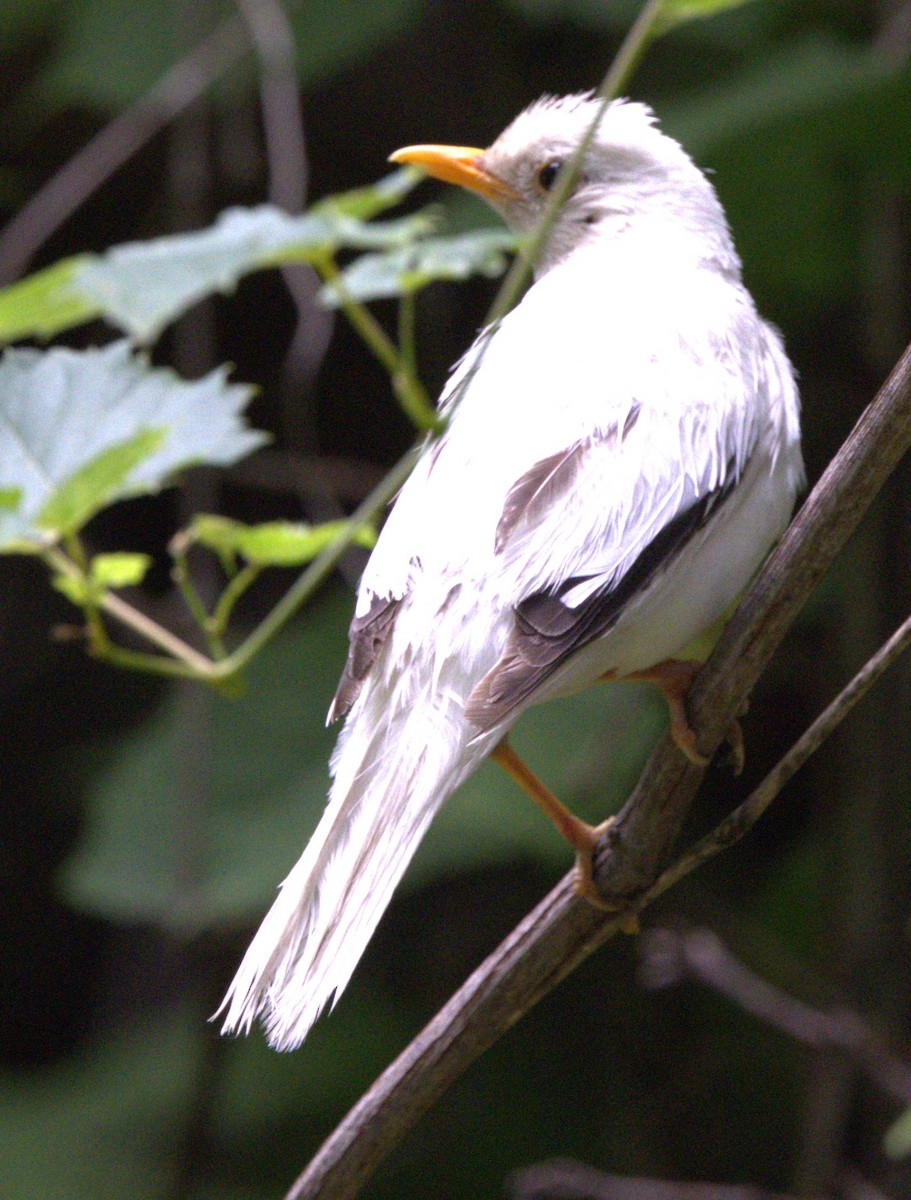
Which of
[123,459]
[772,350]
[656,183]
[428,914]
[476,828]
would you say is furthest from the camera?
[428,914]

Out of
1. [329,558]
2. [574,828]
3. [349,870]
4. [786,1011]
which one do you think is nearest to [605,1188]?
[786,1011]

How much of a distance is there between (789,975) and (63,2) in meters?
3.64

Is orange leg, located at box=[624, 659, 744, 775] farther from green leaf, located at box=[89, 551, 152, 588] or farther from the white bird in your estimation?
green leaf, located at box=[89, 551, 152, 588]

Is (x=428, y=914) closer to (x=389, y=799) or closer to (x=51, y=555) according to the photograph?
(x=389, y=799)

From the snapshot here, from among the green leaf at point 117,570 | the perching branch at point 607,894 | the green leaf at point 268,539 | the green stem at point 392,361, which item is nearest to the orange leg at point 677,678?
the perching branch at point 607,894

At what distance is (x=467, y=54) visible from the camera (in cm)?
486

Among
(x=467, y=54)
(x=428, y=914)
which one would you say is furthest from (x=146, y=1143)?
(x=467, y=54)

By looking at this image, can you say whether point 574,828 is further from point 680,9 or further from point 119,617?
point 680,9

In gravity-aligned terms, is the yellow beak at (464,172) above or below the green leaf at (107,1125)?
above

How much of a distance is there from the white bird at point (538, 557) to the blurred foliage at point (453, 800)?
122 cm

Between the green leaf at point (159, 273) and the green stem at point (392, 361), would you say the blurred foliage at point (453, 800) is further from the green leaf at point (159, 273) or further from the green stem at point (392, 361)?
the green leaf at point (159, 273)

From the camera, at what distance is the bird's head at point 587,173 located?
306 cm

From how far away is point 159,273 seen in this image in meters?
1.68

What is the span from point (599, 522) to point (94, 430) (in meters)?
0.78
